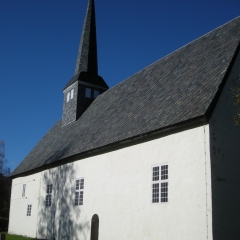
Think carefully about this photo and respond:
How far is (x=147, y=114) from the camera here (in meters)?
17.5

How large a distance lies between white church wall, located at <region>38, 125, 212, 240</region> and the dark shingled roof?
0.83 m

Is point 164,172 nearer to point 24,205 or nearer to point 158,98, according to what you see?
point 158,98

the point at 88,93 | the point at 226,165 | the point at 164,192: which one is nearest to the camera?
the point at 226,165

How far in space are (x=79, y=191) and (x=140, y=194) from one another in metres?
5.85

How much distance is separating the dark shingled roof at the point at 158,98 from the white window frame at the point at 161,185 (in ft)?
5.55

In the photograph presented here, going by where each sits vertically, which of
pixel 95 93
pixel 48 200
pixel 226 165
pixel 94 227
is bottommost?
pixel 94 227

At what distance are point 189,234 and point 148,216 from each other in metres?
2.48

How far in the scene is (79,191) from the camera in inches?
814

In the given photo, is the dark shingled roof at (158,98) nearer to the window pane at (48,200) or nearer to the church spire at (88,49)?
the window pane at (48,200)

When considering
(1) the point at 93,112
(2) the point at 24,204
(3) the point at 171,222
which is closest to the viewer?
(3) the point at 171,222

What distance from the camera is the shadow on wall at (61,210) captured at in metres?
20.2

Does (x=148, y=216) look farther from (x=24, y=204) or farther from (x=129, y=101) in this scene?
(x=24, y=204)

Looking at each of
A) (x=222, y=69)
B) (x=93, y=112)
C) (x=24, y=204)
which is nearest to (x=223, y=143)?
(x=222, y=69)

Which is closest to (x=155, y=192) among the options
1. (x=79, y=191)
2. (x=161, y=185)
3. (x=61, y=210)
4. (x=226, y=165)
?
(x=161, y=185)
